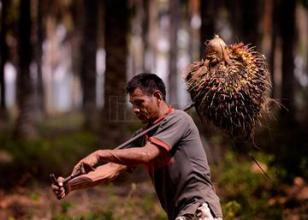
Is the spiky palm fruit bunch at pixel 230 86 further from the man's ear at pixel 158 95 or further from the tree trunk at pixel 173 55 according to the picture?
the tree trunk at pixel 173 55

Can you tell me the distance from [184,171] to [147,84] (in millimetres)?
641

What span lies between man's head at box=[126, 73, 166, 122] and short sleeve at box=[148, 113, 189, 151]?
0.48ft

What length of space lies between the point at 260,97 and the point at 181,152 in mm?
976

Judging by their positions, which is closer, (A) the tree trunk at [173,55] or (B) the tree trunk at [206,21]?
(B) the tree trunk at [206,21]

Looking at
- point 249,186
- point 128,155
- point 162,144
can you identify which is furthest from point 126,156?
point 249,186

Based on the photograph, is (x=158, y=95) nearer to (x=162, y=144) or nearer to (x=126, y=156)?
(x=162, y=144)

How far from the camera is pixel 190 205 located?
184 inches

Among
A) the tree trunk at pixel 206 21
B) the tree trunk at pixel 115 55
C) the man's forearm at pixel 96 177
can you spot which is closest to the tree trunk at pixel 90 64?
the tree trunk at pixel 206 21

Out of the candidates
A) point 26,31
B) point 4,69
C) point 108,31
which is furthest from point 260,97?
point 4,69

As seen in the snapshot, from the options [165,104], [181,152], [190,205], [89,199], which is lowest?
[89,199]

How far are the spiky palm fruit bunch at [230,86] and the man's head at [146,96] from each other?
0.56 m

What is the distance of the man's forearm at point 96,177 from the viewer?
4762 millimetres

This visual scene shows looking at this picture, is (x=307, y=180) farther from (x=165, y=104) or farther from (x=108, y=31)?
(x=165, y=104)

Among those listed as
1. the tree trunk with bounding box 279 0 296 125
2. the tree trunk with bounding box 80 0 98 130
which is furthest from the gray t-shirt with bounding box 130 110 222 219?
the tree trunk with bounding box 80 0 98 130
